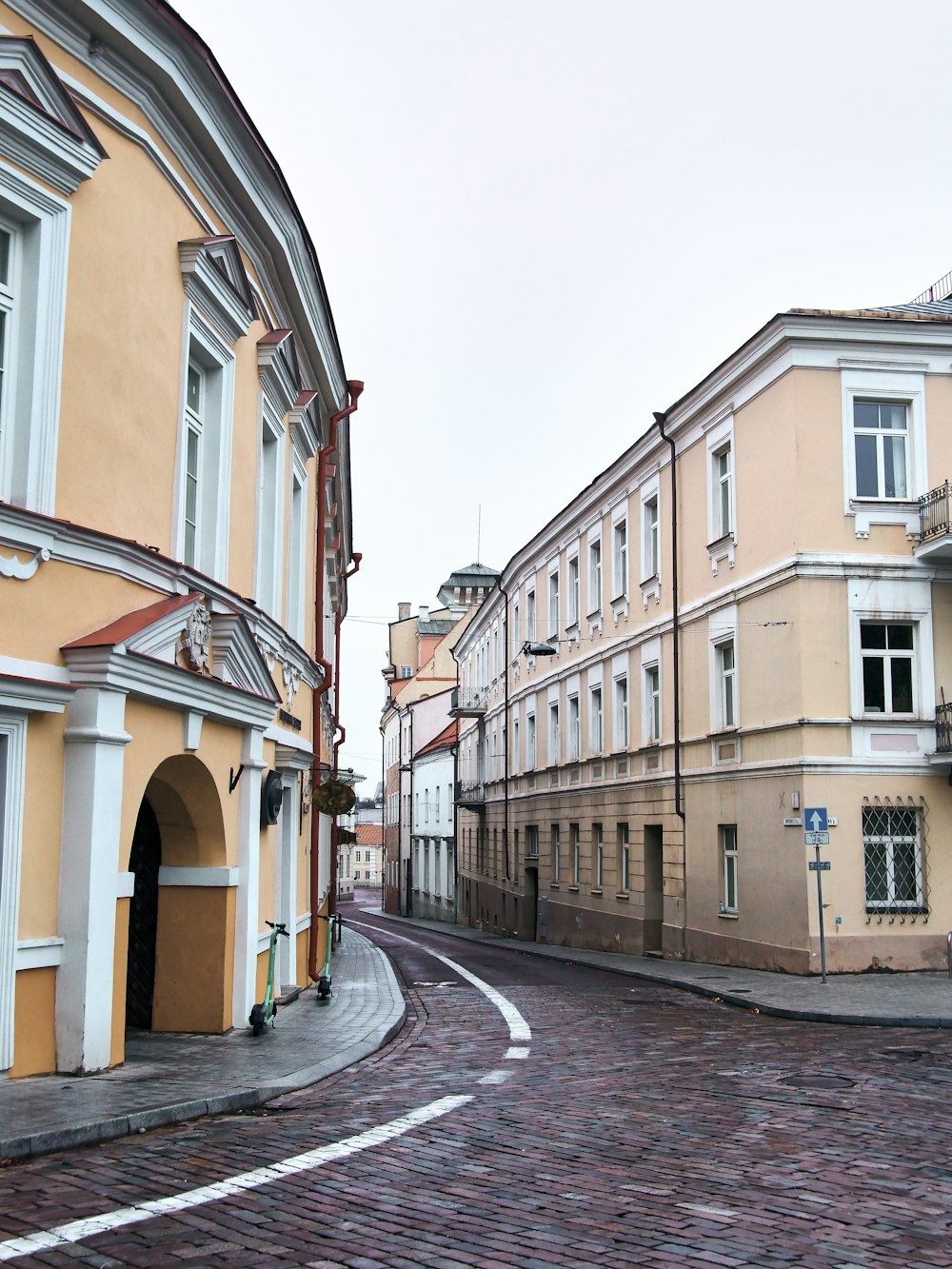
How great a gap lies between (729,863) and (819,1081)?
13.5 meters

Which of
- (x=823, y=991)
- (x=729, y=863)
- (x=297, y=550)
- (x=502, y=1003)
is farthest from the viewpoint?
(x=729, y=863)

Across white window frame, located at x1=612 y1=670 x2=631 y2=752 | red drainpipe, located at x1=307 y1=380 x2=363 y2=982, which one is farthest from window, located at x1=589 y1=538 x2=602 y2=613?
red drainpipe, located at x1=307 y1=380 x2=363 y2=982

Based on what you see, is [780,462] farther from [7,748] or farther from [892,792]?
[7,748]

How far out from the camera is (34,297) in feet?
29.1

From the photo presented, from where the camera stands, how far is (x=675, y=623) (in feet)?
86.4

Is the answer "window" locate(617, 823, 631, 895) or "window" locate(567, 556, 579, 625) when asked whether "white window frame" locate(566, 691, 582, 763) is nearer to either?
"window" locate(567, 556, 579, 625)

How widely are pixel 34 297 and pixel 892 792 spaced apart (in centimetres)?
1552

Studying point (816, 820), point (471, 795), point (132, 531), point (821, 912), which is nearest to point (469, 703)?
point (471, 795)

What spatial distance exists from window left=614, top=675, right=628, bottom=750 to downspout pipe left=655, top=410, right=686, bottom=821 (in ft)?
12.6

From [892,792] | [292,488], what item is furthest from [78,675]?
[892,792]

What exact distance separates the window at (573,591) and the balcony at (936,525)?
14840 millimetres

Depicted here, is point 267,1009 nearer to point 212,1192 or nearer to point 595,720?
point 212,1192

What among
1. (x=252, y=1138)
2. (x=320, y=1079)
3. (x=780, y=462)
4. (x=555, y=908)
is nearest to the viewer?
(x=252, y=1138)

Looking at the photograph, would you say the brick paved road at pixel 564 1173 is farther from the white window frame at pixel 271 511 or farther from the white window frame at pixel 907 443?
the white window frame at pixel 907 443
